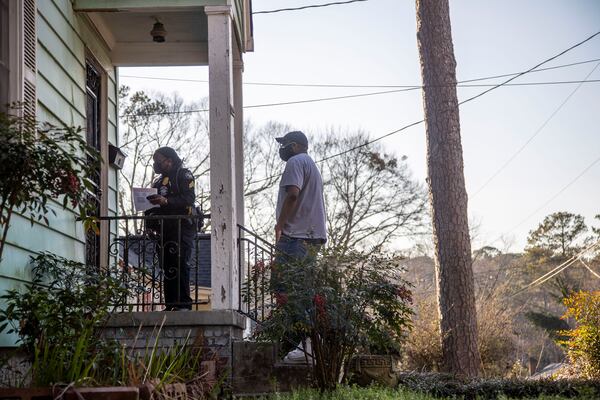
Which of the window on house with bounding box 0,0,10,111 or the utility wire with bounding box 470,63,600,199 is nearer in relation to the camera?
the window on house with bounding box 0,0,10,111

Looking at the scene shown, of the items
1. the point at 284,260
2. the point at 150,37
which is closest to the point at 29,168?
Result: the point at 284,260

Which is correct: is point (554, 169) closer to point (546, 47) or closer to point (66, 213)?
point (546, 47)

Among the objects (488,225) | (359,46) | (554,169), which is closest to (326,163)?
(359,46)

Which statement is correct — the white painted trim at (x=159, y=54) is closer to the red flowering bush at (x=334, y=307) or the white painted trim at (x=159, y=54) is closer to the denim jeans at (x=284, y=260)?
the denim jeans at (x=284, y=260)

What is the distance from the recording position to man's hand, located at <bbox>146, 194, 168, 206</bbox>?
7.54 meters

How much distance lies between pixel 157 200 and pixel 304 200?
4.29 feet

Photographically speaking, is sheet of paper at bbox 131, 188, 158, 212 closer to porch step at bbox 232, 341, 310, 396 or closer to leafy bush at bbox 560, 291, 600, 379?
porch step at bbox 232, 341, 310, 396

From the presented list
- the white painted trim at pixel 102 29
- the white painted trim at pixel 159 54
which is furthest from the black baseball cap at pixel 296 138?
the white painted trim at pixel 102 29

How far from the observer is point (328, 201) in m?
24.3

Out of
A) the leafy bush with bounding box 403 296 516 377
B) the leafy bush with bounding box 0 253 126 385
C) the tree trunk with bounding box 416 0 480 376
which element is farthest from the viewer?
the leafy bush with bounding box 403 296 516 377

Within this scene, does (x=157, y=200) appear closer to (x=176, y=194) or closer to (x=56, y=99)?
(x=176, y=194)

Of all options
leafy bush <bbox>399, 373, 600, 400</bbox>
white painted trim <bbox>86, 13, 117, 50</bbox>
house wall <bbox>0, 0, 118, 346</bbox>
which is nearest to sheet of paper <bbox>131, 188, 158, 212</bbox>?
house wall <bbox>0, 0, 118, 346</bbox>

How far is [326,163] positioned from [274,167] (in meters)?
2.00

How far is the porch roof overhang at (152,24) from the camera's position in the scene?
7.37 meters
